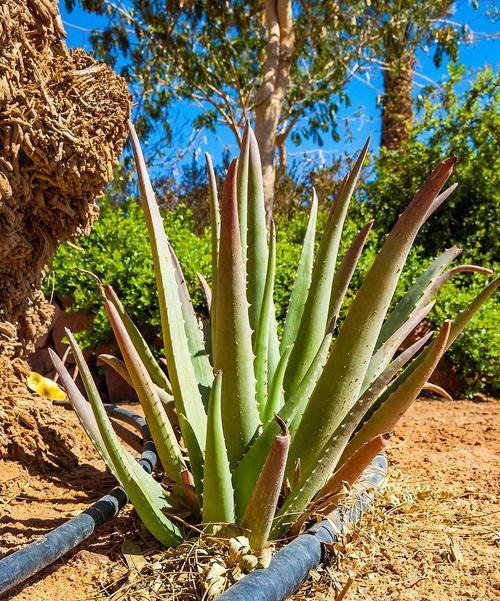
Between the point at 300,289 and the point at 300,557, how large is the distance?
0.94 meters

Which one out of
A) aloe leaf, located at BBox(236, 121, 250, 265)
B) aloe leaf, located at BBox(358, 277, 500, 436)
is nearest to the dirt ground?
aloe leaf, located at BBox(358, 277, 500, 436)

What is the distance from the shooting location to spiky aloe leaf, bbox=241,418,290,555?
1.22 metres

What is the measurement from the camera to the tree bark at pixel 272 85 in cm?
802

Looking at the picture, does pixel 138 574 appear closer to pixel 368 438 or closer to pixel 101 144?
pixel 368 438

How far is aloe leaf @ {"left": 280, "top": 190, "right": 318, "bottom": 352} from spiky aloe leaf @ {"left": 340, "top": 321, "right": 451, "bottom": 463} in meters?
0.45

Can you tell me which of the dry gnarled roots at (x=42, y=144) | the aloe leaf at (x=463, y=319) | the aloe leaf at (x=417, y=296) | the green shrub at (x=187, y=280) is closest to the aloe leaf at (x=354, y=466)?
the aloe leaf at (x=463, y=319)

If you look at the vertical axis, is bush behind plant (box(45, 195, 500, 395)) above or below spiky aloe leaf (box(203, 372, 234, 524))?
above

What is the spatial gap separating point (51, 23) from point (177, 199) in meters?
11.4

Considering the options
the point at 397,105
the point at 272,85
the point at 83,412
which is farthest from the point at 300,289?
the point at 397,105

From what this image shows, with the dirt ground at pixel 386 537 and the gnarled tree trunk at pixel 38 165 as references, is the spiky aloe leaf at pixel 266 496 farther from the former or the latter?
the gnarled tree trunk at pixel 38 165

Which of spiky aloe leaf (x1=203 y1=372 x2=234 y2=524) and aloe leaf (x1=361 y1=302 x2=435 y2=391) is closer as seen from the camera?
spiky aloe leaf (x1=203 y1=372 x2=234 y2=524)

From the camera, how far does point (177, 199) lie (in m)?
13.3

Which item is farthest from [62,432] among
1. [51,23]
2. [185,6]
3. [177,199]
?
[177,199]

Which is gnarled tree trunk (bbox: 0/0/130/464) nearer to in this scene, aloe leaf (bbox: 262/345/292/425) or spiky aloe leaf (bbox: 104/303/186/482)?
spiky aloe leaf (bbox: 104/303/186/482)
